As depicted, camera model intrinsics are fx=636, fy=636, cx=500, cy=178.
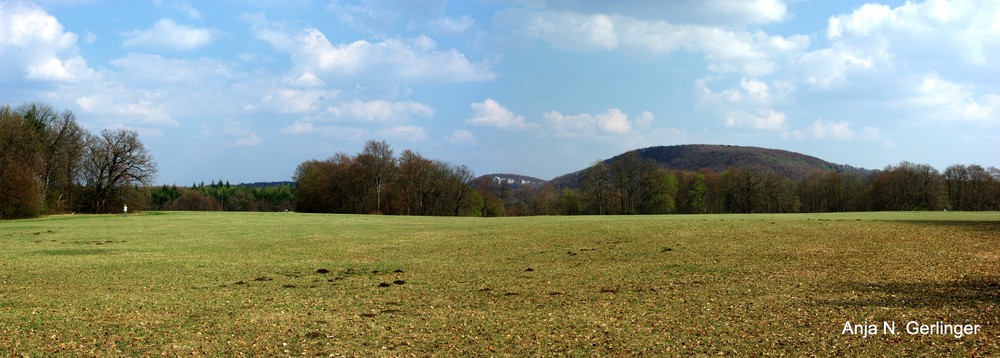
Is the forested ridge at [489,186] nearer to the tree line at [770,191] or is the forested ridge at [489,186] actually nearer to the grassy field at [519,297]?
the tree line at [770,191]

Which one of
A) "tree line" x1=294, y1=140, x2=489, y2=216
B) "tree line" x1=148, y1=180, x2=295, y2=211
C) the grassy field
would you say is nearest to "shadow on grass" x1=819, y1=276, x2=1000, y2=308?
the grassy field

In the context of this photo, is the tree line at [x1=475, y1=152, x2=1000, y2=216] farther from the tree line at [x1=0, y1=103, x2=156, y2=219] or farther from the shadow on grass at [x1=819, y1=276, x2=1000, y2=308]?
the shadow on grass at [x1=819, y1=276, x2=1000, y2=308]

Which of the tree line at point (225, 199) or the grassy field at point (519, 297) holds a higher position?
the tree line at point (225, 199)

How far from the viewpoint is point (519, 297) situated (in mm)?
12969

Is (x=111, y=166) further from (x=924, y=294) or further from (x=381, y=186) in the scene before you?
(x=924, y=294)

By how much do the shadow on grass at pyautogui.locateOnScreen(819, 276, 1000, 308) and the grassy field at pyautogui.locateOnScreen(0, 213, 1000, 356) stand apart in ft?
0.16

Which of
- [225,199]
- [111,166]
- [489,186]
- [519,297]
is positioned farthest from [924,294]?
[225,199]

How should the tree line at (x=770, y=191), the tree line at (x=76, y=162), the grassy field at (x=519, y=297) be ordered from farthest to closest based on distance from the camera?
the tree line at (x=770, y=191) → the tree line at (x=76, y=162) → the grassy field at (x=519, y=297)

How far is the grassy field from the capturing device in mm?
9078

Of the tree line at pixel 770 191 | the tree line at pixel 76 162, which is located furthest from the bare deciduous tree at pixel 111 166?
the tree line at pixel 770 191

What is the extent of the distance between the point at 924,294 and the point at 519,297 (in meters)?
7.63

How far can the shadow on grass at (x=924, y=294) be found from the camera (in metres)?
11.1

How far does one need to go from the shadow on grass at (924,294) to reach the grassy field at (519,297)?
0.05 m

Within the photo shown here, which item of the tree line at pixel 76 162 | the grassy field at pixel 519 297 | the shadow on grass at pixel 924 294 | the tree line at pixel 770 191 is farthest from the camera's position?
the tree line at pixel 770 191
